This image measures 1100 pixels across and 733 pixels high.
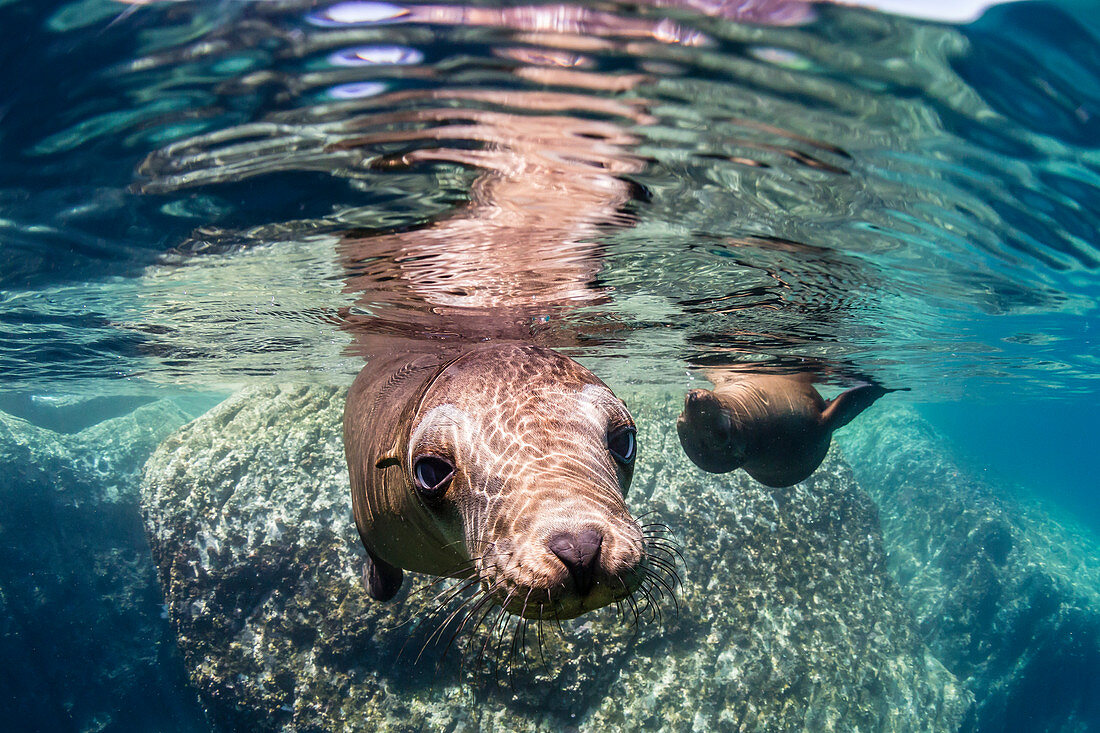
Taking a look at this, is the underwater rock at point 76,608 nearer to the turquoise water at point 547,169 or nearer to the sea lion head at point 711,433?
the turquoise water at point 547,169

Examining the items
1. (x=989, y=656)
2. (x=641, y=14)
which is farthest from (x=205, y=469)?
(x=989, y=656)

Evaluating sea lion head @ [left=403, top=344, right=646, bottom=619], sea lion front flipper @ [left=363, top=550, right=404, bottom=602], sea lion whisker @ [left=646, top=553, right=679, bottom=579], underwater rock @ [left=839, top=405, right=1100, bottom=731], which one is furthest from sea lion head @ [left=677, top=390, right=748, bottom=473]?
underwater rock @ [left=839, top=405, right=1100, bottom=731]

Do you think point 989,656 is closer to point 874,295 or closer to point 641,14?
point 874,295

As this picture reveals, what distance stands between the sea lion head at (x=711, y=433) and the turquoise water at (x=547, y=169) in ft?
5.03

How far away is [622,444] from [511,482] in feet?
2.87

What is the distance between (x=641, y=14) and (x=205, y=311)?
828 cm

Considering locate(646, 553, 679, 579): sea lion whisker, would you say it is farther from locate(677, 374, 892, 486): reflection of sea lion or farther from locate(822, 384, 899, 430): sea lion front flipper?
locate(822, 384, 899, 430): sea lion front flipper

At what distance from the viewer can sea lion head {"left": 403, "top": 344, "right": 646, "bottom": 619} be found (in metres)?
2.22

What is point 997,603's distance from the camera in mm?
17281

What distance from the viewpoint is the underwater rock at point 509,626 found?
8.53 metres

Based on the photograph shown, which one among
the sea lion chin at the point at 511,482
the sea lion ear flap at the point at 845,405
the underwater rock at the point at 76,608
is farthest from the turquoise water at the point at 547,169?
the underwater rock at the point at 76,608

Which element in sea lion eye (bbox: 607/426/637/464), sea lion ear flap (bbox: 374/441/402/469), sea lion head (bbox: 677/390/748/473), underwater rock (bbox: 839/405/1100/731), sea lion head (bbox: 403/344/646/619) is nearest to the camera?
sea lion head (bbox: 403/344/646/619)

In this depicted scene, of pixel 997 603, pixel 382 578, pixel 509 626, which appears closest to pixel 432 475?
pixel 382 578

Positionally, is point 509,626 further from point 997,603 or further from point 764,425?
point 997,603
